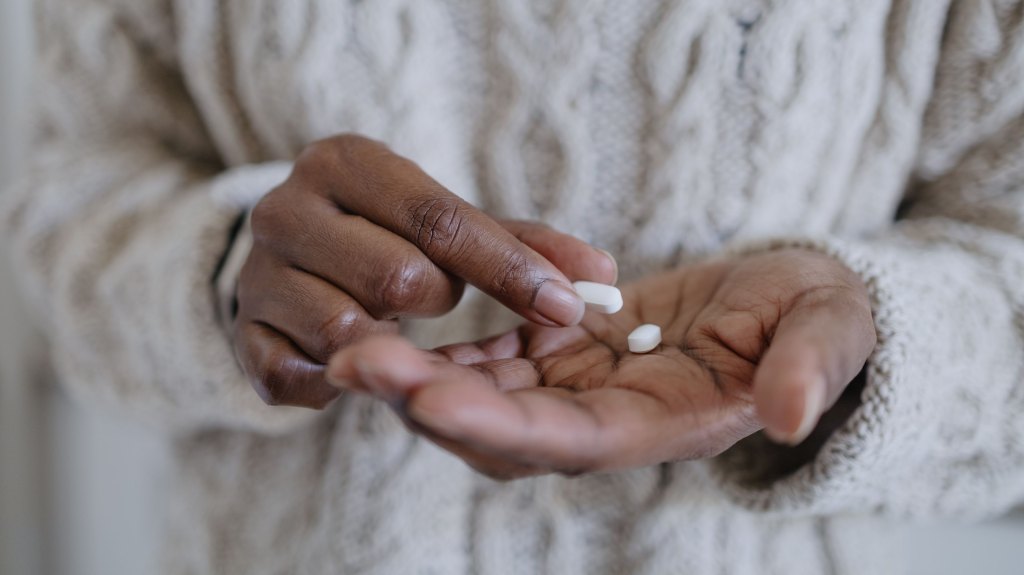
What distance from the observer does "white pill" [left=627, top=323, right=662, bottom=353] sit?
16.3 inches

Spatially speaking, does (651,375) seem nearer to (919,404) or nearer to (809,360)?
(809,360)

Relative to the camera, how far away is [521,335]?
0.46 m

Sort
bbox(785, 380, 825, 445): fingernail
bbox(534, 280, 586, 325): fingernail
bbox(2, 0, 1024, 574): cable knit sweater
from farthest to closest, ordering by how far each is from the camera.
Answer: bbox(2, 0, 1024, 574): cable knit sweater → bbox(534, 280, 586, 325): fingernail → bbox(785, 380, 825, 445): fingernail

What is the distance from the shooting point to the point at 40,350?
1.00 meters

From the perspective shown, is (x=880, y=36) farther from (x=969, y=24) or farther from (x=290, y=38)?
(x=290, y=38)

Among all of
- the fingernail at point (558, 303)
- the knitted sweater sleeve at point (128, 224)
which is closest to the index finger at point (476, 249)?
the fingernail at point (558, 303)

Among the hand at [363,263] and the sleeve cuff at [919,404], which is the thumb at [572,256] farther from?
the sleeve cuff at [919,404]

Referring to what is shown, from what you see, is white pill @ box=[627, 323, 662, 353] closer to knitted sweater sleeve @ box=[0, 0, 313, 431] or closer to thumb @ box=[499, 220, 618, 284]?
thumb @ box=[499, 220, 618, 284]

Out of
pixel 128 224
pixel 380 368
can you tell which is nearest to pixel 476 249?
pixel 380 368

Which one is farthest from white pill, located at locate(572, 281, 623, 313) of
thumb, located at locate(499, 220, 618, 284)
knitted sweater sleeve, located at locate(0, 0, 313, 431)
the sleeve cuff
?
knitted sweater sleeve, located at locate(0, 0, 313, 431)

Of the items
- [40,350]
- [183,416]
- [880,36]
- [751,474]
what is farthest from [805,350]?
[40,350]

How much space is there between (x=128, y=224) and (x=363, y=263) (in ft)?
1.29

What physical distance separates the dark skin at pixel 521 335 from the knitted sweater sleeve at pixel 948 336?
6 cm

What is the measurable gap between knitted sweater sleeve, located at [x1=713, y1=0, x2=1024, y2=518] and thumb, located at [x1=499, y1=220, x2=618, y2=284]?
14 centimetres
